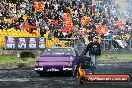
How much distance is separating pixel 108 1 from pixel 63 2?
50.7ft

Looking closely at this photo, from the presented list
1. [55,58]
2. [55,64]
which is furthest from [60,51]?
[55,64]

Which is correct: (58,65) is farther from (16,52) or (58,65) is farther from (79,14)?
(79,14)

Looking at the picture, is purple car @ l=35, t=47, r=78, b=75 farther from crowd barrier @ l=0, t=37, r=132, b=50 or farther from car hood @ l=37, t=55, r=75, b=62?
crowd barrier @ l=0, t=37, r=132, b=50

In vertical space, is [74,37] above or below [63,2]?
below

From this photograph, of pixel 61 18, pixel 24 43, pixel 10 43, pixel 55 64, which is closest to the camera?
pixel 55 64

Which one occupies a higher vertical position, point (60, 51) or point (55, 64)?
point (60, 51)

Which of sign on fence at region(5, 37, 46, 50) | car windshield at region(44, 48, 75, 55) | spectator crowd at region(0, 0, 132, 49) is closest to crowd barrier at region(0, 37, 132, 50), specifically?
sign on fence at region(5, 37, 46, 50)

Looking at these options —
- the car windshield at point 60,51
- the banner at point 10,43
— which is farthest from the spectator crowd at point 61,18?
the car windshield at point 60,51

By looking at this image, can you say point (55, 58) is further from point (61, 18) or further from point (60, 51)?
point (61, 18)

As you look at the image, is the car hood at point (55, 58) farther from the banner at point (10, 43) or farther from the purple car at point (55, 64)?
the banner at point (10, 43)

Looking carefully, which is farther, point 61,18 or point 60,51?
point 61,18

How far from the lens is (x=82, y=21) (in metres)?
46.6

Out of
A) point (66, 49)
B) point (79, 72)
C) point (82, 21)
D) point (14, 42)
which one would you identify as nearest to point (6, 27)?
point (14, 42)

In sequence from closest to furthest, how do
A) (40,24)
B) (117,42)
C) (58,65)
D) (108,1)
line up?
(58,65) → (40,24) → (117,42) → (108,1)
